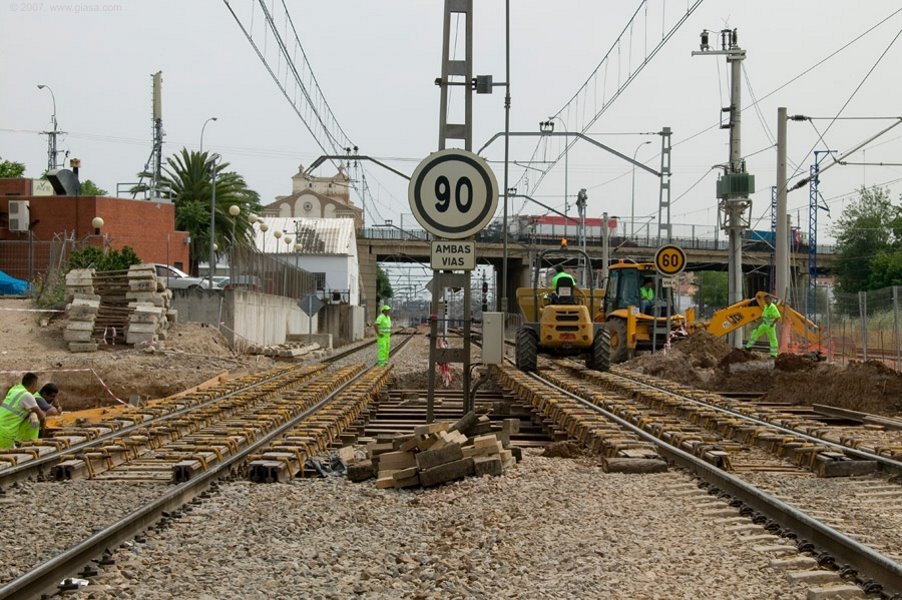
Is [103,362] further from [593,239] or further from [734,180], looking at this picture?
[593,239]

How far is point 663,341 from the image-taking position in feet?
105

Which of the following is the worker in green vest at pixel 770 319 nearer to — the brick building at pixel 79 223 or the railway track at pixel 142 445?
the railway track at pixel 142 445

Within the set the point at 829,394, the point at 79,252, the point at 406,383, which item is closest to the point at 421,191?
the point at 829,394

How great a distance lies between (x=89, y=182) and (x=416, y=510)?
4571 inches

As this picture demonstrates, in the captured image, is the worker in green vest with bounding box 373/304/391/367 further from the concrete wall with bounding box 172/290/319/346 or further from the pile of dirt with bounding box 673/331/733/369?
the concrete wall with bounding box 172/290/319/346

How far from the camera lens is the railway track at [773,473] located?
6.68m

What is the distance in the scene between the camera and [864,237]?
8900 cm

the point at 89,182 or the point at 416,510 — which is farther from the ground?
the point at 89,182

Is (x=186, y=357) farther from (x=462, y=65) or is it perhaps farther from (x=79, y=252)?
(x=462, y=65)

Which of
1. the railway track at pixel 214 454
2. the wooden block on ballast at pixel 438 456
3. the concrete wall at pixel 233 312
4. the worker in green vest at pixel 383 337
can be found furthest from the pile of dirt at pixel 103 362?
the wooden block on ballast at pixel 438 456

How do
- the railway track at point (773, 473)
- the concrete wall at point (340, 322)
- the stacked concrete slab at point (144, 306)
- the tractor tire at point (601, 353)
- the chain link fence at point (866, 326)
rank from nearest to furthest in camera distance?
the railway track at point (773, 473) → the tractor tire at point (601, 353) → the chain link fence at point (866, 326) → the stacked concrete slab at point (144, 306) → the concrete wall at point (340, 322)

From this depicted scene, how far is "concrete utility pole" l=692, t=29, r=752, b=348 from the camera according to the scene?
30.5 meters

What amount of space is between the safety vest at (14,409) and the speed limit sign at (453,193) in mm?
5500

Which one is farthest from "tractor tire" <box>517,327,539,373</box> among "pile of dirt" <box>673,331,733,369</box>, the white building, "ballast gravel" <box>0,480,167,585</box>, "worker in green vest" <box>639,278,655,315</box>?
the white building
